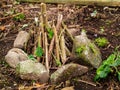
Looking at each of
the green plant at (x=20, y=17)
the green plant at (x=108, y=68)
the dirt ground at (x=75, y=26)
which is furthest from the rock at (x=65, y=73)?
the green plant at (x=20, y=17)

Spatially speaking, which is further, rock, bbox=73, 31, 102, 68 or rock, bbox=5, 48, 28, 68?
rock, bbox=5, 48, 28, 68

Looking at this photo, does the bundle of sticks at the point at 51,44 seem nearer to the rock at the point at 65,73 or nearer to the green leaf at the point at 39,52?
the green leaf at the point at 39,52

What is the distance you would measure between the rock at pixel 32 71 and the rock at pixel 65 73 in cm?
9

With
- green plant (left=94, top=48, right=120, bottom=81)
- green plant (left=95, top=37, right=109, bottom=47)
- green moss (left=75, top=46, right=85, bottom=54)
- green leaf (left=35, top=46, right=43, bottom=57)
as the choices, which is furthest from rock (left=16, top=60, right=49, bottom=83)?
green plant (left=95, top=37, right=109, bottom=47)

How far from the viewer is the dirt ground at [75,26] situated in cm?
342

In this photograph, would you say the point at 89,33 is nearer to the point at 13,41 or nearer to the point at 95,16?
the point at 95,16

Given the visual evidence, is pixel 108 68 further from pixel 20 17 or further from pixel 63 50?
pixel 20 17

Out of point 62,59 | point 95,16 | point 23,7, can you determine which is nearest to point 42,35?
point 62,59

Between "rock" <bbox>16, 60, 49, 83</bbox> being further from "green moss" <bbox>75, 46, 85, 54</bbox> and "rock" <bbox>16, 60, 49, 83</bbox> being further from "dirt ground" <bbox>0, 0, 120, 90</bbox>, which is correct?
"green moss" <bbox>75, 46, 85, 54</bbox>

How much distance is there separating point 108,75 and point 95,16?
135 cm

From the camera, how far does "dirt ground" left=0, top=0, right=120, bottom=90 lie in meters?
3.42

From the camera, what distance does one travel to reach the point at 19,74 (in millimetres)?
3488

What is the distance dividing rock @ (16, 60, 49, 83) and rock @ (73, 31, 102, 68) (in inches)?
16.6

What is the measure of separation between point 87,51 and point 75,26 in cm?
88
